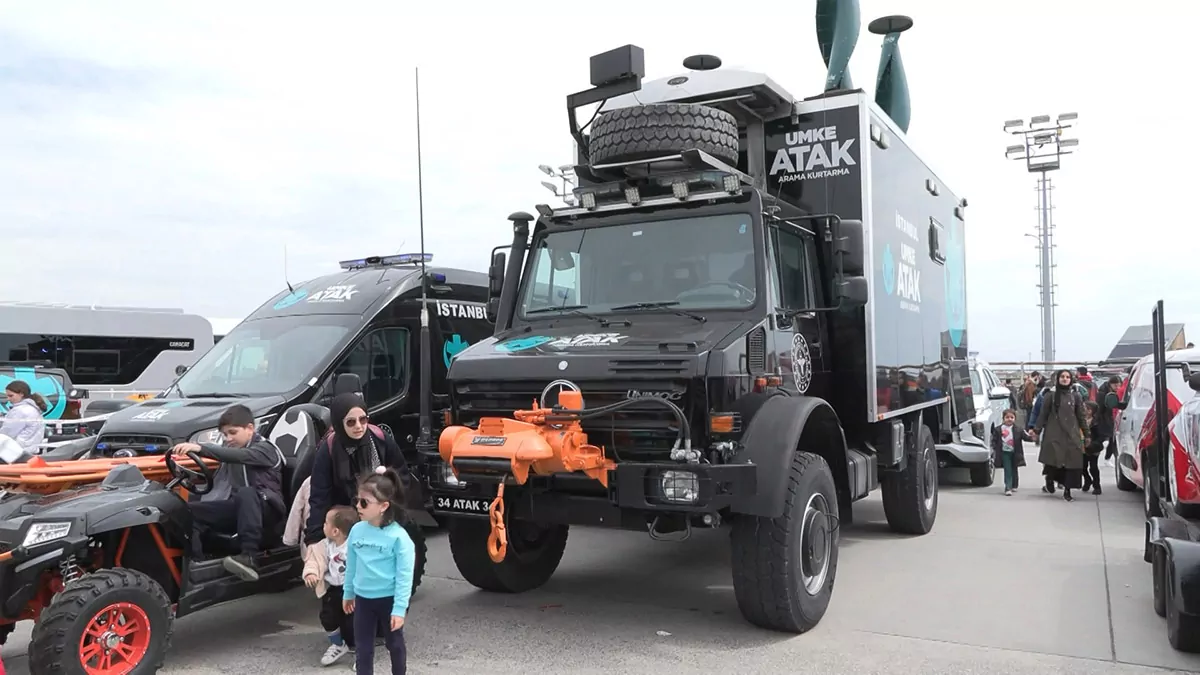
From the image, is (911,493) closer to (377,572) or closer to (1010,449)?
(1010,449)

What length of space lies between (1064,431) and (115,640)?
10.6 meters

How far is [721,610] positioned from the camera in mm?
6156

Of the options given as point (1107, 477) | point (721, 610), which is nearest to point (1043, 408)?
point (1107, 477)

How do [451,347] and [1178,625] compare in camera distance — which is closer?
[1178,625]

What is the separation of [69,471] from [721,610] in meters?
4.00

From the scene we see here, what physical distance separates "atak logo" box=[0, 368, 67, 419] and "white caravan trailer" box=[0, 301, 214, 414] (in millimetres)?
1647

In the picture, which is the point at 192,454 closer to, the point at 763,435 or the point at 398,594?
the point at 398,594

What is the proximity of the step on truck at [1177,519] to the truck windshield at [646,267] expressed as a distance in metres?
2.68

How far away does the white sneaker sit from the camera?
5.11 metres

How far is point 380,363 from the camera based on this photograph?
29.0ft

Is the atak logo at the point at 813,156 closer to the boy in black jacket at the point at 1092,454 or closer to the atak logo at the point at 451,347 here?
the atak logo at the point at 451,347

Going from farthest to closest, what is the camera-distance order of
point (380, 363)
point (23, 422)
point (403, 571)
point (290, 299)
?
point (290, 299), point (23, 422), point (380, 363), point (403, 571)

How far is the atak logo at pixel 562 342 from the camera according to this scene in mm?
5629

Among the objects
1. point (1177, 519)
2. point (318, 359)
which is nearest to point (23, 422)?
point (318, 359)
